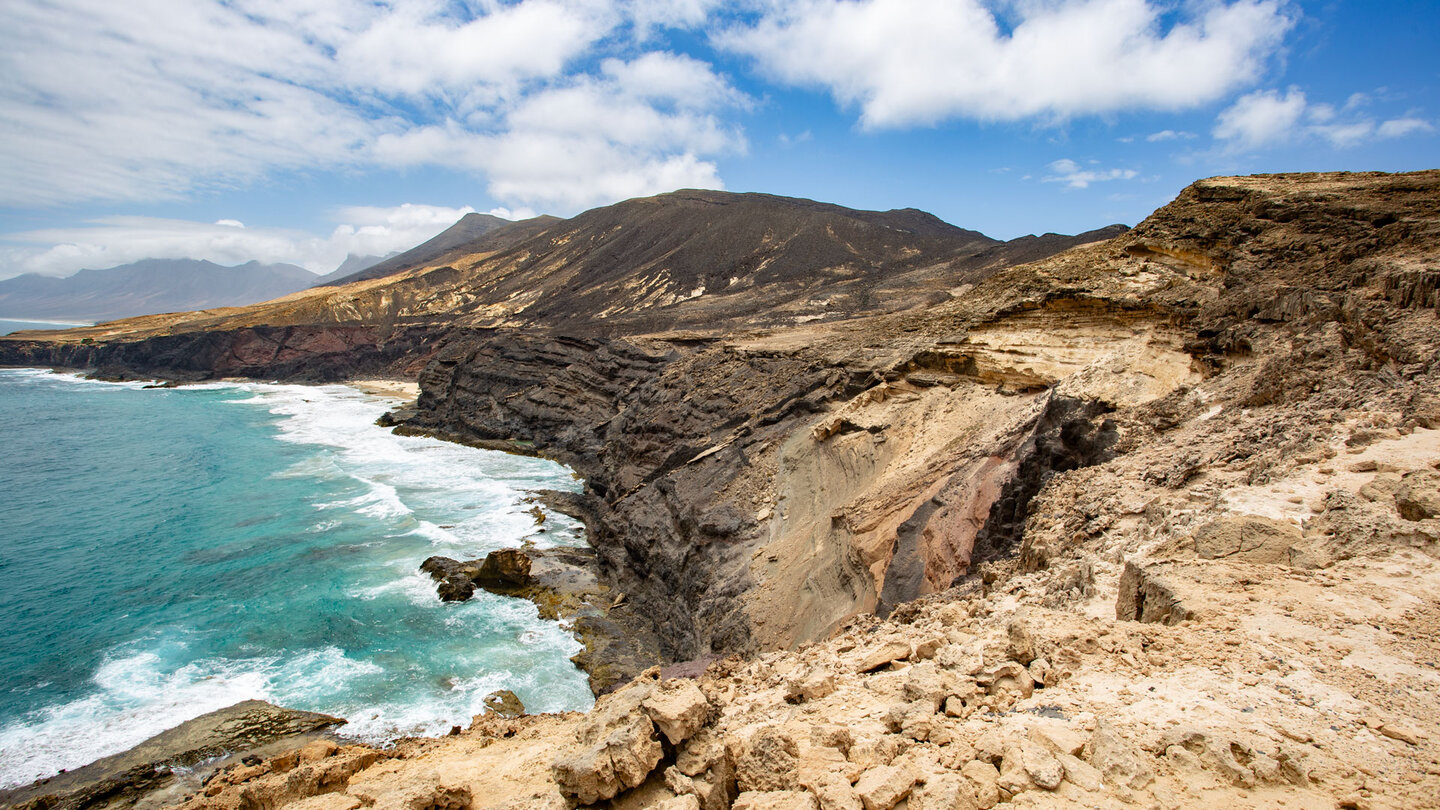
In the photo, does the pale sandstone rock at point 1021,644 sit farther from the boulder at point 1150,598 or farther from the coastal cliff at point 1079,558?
the boulder at point 1150,598

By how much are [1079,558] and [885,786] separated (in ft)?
15.0

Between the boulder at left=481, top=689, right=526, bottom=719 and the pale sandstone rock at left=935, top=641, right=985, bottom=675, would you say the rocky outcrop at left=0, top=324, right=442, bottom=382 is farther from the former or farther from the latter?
the pale sandstone rock at left=935, top=641, right=985, bottom=675

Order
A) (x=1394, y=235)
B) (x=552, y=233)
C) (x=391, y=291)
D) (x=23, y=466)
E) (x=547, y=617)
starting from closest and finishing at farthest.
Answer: (x=1394, y=235) < (x=547, y=617) < (x=23, y=466) < (x=391, y=291) < (x=552, y=233)

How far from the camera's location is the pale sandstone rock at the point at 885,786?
378 centimetres

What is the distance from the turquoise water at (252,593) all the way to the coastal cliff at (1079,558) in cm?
551

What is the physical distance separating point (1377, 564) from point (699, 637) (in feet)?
39.8

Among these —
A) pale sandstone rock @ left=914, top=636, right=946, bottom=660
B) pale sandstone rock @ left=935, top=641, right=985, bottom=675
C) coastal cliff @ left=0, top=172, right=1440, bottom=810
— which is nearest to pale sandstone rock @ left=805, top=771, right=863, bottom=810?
coastal cliff @ left=0, top=172, right=1440, bottom=810

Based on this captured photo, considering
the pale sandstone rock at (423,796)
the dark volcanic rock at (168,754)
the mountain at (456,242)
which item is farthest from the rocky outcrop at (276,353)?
the pale sandstone rock at (423,796)

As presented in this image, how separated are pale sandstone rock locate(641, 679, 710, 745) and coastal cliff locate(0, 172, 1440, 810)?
23mm

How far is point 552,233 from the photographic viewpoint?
86.2 metres

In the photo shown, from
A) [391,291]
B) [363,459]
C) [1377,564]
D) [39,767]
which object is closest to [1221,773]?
[1377,564]

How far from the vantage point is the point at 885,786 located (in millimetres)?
3855

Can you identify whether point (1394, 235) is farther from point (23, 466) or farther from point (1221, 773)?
point (23, 466)

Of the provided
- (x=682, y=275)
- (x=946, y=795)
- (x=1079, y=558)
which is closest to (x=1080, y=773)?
(x=946, y=795)
